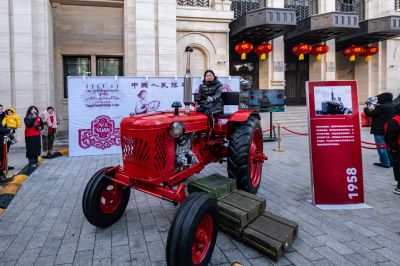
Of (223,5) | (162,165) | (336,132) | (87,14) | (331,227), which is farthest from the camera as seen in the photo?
(223,5)

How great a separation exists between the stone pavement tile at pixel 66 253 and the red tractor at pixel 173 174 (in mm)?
370

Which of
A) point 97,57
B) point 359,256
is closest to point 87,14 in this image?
point 97,57

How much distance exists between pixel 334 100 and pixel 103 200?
12.4ft

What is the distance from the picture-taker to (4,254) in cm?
319

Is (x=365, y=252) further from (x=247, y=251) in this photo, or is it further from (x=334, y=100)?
(x=334, y=100)

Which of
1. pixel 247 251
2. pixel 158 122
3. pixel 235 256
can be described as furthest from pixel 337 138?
pixel 158 122

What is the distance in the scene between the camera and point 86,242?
3.44 meters

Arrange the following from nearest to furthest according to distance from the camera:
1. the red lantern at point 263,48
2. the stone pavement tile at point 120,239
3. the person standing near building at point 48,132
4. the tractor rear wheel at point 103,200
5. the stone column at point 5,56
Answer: the stone pavement tile at point 120,239
the tractor rear wheel at point 103,200
the person standing near building at point 48,132
the stone column at point 5,56
the red lantern at point 263,48

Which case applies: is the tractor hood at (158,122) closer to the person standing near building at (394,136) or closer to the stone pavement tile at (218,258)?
the stone pavement tile at (218,258)

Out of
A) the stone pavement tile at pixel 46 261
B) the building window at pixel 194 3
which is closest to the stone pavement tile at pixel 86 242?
the stone pavement tile at pixel 46 261

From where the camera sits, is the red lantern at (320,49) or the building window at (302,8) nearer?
the red lantern at (320,49)

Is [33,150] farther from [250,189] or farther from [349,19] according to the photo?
[349,19]

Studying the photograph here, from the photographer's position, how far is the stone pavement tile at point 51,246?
10.6ft

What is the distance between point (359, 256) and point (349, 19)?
1383cm
